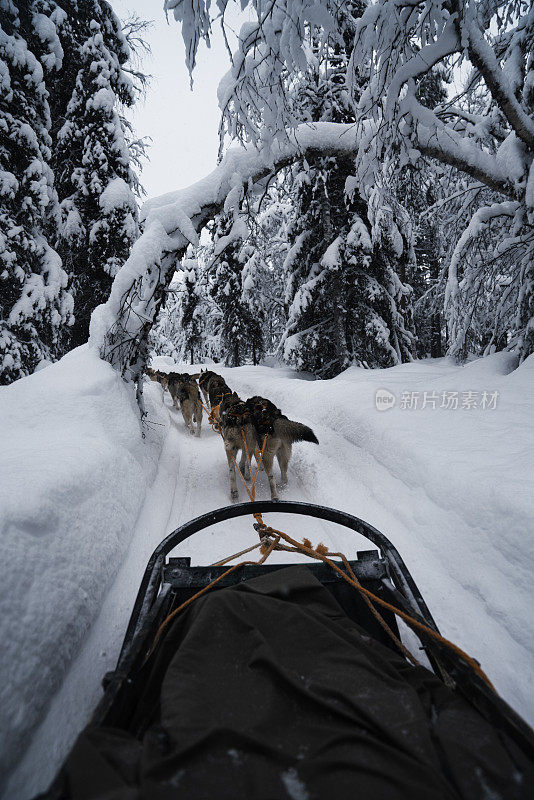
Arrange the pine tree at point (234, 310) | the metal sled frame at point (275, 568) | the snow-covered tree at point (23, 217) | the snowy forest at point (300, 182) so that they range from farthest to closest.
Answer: the pine tree at point (234, 310) < the snow-covered tree at point (23, 217) < the snowy forest at point (300, 182) < the metal sled frame at point (275, 568)

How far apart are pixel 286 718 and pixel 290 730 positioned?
0.04 meters

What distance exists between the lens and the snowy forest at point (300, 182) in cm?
373

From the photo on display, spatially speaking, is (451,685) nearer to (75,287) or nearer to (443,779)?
(443,779)

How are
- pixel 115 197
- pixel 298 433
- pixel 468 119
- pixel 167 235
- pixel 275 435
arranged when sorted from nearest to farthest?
pixel 298 433 < pixel 275 435 < pixel 167 235 < pixel 468 119 < pixel 115 197

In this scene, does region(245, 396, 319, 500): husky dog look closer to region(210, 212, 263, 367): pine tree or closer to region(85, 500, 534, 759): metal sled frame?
region(85, 500, 534, 759): metal sled frame

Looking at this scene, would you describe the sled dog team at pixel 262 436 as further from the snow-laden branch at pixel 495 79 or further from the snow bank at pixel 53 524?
the snow-laden branch at pixel 495 79

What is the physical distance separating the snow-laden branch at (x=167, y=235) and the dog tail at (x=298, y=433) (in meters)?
2.73

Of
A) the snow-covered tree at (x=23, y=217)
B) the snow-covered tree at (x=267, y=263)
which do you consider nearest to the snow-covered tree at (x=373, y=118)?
the snow-covered tree at (x=23, y=217)

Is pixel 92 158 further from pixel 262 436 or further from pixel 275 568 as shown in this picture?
pixel 275 568

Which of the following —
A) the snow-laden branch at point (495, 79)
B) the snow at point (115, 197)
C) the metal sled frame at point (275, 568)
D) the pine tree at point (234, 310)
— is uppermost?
the snow at point (115, 197)

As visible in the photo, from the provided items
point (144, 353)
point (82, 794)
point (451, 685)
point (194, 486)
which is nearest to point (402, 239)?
point (144, 353)

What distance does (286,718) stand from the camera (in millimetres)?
946

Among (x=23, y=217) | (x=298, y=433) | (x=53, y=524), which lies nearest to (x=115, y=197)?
(x=23, y=217)

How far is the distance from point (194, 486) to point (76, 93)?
477 inches
